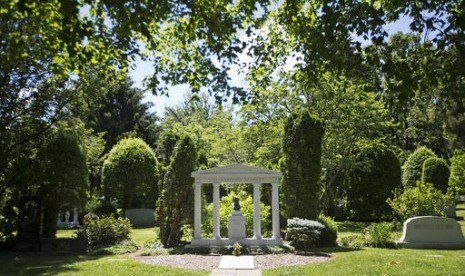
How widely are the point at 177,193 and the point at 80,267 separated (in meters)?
5.86

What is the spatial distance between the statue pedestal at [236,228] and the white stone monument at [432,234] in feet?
19.4

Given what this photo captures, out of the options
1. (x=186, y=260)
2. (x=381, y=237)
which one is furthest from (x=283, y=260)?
(x=381, y=237)

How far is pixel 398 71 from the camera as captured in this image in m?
7.04

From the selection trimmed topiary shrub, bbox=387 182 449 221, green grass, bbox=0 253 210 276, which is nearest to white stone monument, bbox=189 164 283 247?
green grass, bbox=0 253 210 276

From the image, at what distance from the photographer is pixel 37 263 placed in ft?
43.9

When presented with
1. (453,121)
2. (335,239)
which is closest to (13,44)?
(335,239)

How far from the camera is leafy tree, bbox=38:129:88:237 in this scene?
58.5ft

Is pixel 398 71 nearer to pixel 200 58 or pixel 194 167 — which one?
pixel 200 58

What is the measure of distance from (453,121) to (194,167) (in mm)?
17193

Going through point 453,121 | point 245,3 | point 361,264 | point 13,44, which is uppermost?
point 453,121

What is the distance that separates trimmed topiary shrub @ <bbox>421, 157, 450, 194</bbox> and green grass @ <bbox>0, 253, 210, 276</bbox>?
20.7 meters

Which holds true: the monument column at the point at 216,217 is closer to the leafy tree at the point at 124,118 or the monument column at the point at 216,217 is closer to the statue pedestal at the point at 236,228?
the statue pedestal at the point at 236,228

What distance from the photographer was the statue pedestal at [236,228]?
16.6 meters

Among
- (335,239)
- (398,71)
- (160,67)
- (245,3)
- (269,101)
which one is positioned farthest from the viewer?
(269,101)
